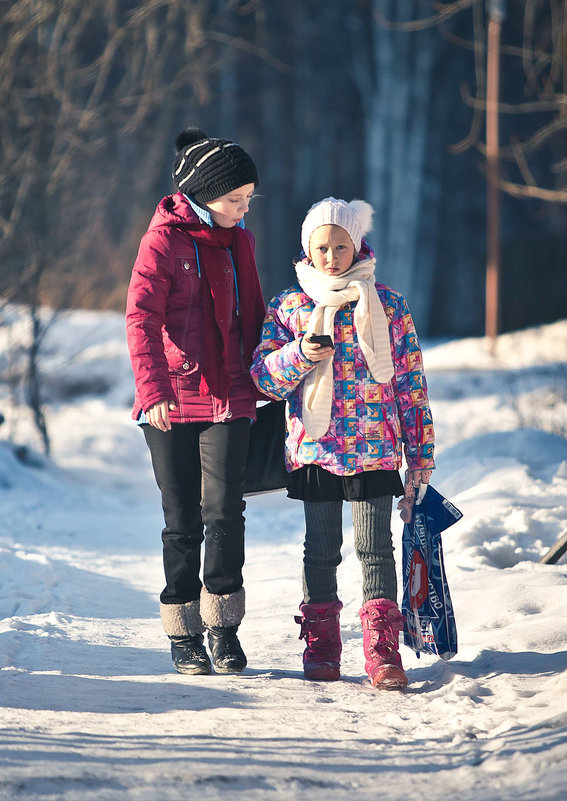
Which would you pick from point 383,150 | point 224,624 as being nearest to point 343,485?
point 224,624

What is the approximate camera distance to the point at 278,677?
360 cm

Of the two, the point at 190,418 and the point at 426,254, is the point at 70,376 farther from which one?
the point at 190,418

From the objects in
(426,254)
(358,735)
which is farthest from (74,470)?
(426,254)

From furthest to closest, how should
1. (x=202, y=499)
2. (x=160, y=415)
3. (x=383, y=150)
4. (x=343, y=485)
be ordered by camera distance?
(x=383, y=150) < (x=202, y=499) < (x=343, y=485) < (x=160, y=415)

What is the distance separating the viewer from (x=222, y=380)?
3.56m

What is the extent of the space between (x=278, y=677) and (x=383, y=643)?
0.40 meters

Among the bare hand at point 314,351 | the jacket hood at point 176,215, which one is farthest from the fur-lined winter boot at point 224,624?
the jacket hood at point 176,215

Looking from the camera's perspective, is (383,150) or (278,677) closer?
(278,677)

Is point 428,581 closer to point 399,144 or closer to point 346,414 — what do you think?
point 346,414

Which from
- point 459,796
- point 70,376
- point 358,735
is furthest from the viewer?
point 70,376

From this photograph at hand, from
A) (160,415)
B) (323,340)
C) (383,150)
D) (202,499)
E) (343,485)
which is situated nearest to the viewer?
(323,340)

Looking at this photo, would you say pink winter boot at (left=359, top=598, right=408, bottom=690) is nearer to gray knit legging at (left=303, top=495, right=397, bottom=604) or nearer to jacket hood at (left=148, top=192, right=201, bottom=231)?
gray knit legging at (left=303, top=495, right=397, bottom=604)

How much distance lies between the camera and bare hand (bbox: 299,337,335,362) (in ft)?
10.9

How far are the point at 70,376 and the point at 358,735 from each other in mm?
13141
